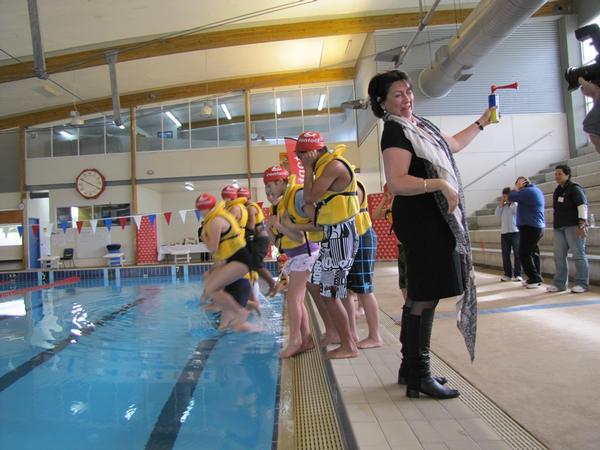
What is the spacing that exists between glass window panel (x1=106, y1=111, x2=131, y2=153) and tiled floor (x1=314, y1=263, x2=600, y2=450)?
1546 centimetres

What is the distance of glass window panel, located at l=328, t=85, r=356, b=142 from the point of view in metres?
16.4

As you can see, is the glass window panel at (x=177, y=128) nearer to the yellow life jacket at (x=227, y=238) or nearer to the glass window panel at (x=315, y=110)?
the glass window panel at (x=315, y=110)

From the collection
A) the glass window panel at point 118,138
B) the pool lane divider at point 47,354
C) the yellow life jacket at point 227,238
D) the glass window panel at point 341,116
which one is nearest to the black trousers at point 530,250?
the yellow life jacket at point 227,238

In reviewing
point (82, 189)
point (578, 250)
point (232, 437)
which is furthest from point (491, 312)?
point (82, 189)

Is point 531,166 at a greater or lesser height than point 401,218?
greater

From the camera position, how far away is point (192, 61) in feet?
44.9

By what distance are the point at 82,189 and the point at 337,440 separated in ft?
55.6

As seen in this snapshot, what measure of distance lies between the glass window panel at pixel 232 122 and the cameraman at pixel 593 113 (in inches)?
618

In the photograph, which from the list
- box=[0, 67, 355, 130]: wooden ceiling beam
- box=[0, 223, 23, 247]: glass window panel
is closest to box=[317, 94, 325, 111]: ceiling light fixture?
box=[0, 67, 355, 130]: wooden ceiling beam

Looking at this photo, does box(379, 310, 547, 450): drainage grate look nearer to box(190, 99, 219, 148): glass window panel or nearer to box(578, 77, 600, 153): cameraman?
box(578, 77, 600, 153): cameraman

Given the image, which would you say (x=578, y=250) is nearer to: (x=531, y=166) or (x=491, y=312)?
(x=491, y=312)

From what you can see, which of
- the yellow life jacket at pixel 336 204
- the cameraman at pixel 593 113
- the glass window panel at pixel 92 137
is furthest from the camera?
the glass window panel at pixel 92 137

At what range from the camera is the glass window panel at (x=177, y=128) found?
1670 cm

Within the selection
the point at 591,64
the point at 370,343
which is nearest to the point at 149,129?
the point at 370,343
